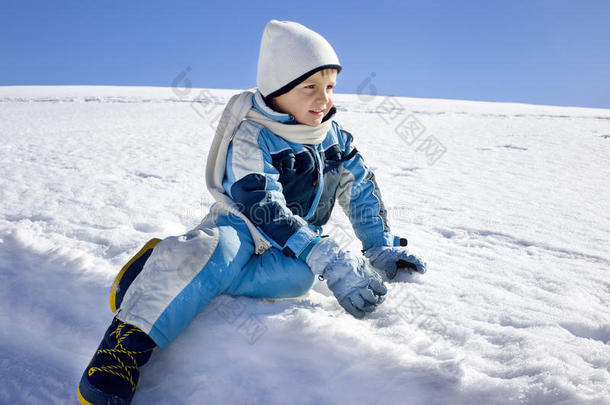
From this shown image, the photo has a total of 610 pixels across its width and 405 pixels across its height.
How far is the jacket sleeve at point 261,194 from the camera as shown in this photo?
51.2 inches

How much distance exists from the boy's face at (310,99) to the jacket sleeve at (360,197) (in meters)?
0.26

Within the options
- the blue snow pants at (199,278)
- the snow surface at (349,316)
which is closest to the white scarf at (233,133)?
the blue snow pants at (199,278)

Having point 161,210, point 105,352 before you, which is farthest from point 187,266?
point 161,210

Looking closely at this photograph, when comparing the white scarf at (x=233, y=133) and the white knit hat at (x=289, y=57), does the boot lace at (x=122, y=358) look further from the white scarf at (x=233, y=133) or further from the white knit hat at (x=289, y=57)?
the white knit hat at (x=289, y=57)

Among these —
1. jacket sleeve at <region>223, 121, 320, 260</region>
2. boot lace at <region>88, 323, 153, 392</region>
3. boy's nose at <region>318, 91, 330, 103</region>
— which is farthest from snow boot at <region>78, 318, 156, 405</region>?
boy's nose at <region>318, 91, 330, 103</region>

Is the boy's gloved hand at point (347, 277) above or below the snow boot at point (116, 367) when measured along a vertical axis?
above

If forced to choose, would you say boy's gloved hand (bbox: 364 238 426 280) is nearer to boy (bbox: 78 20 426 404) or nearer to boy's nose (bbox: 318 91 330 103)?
boy (bbox: 78 20 426 404)

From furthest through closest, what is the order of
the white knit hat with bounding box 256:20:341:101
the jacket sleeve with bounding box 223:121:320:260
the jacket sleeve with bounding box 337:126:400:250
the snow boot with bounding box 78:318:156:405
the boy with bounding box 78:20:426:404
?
the jacket sleeve with bounding box 337:126:400:250 < the white knit hat with bounding box 256:20:341:101 < the jacket sleeve with bounding box 223:121:320:260 < the boy with bounding box 78:20:426:404 < the snow boot with bounding box 78:318:156:405

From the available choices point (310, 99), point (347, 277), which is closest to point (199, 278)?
point (347, 277)

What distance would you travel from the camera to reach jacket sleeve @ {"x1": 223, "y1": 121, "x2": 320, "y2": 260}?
130 centimetres

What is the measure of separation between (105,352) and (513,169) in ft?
12.1

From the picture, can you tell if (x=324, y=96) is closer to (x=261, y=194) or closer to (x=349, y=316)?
(x=261, y=194)

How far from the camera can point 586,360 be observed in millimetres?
1061

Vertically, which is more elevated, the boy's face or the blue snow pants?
the boy's face
